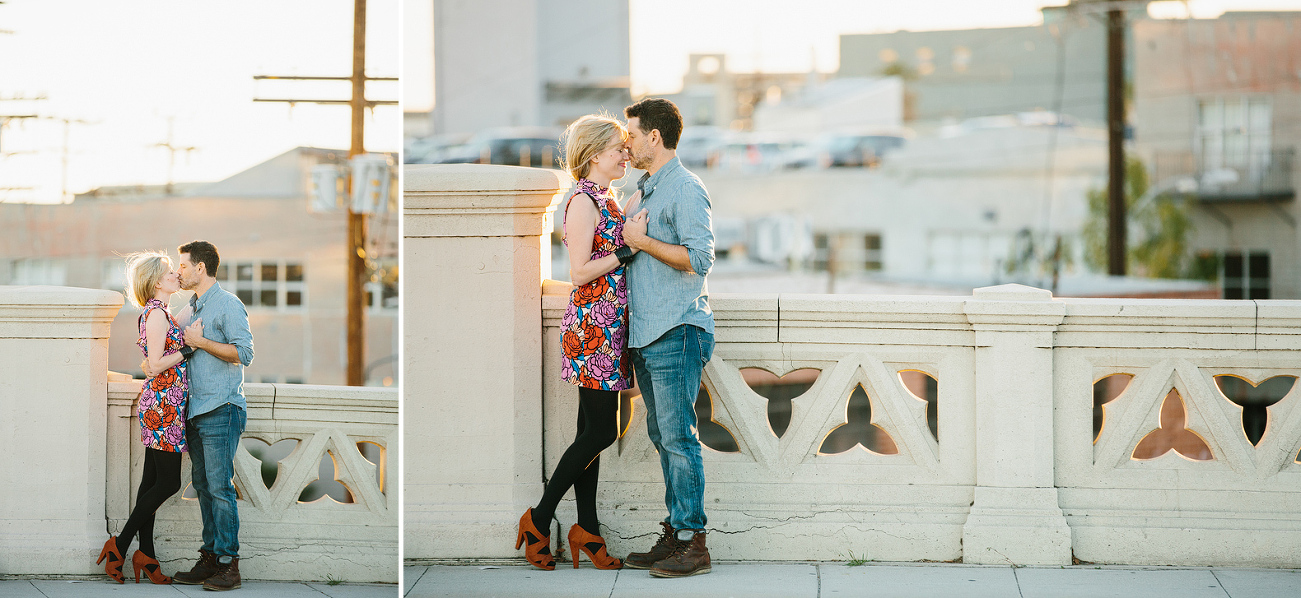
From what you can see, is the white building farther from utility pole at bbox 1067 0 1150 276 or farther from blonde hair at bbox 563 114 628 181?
blonde hair at bbox 563 114 628 181

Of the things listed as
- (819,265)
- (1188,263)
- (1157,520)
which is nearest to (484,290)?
(1157,520)

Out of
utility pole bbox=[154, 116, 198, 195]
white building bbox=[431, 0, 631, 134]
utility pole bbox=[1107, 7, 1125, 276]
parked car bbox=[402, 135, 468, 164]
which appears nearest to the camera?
utility pole bbox=[154, 116, 198, 195]

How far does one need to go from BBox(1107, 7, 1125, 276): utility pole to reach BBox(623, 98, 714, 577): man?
67.4 ft

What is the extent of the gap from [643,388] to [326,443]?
108 cm

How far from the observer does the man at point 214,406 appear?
10.8 ft

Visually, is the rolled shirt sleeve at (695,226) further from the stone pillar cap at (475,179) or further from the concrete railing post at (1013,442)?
the concrete railing post at (1013,442)

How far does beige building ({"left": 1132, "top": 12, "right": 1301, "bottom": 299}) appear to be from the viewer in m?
31.1

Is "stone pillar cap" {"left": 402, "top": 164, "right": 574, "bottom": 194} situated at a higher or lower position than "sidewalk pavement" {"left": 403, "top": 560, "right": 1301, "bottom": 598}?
higher

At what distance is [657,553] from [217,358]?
164cm

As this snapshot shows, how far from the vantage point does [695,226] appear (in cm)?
361

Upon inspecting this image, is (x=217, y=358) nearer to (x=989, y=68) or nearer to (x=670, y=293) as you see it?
(x=670, y=293)

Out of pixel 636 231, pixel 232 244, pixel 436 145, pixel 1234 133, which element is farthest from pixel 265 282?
pixel 436 145

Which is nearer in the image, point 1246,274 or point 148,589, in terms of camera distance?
point 148,589

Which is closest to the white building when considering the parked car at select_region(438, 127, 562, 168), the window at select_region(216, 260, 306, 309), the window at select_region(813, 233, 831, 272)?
the parked car at select_region(438, 127, 562, 168)
